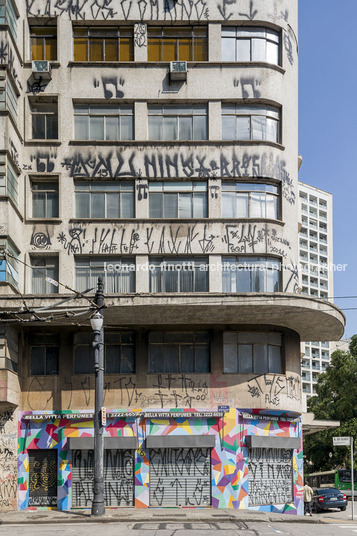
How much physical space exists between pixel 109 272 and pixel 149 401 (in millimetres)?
5316

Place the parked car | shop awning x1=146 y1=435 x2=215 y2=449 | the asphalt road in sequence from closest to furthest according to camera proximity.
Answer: the asphalt road, shop awning x1=146 y1=435 x2=215 y2=449, the parked car

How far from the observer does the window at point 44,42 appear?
3247 cm

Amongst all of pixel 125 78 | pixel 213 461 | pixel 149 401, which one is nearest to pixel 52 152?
pixel 125 78

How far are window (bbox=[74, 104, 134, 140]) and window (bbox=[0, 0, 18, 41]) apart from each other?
3867mm

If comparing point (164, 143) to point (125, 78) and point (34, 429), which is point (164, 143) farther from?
point (34, 429)

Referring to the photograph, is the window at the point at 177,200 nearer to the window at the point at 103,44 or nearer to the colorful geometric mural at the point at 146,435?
the window at the point at 103,44

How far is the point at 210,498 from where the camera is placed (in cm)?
3044

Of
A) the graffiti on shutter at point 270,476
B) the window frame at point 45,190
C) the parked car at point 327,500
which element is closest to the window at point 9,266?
the window frame at point 45,190

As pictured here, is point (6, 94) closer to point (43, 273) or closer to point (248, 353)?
point (43, 273)

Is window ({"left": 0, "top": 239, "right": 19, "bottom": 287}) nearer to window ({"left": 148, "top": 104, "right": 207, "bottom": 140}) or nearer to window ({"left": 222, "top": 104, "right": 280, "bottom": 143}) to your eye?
window ({"left": 148, "top": 104, "right": 207, "bottom": 140})

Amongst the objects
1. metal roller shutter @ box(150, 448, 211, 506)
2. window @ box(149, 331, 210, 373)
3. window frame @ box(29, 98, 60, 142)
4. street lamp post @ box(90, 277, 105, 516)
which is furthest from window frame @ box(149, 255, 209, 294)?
window frame @ box(29, 98, 60, 142)

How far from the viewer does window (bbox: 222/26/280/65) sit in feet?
107

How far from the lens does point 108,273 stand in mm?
30812

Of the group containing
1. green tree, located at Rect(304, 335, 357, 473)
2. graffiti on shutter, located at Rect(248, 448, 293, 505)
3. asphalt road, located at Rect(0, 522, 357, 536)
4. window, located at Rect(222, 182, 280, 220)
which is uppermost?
window, located at Rect(222, 182, 280, 220)
